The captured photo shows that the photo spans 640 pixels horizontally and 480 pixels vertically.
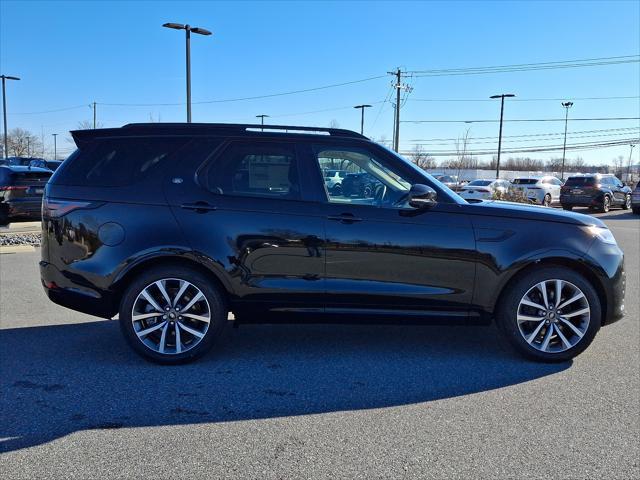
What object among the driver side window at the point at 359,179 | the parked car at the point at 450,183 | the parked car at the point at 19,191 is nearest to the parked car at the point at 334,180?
the driver side window at the point at 359,179

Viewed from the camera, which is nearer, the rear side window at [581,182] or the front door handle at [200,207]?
the front door handle at [200,207]

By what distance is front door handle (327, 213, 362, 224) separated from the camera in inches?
172

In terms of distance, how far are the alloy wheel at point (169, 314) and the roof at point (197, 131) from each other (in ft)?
4.14

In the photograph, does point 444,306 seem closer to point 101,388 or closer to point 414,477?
point 414,477

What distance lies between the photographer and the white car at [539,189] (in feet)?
93.0

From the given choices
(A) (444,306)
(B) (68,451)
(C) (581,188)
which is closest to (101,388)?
(B) (68,451)

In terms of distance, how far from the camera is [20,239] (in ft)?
37.5

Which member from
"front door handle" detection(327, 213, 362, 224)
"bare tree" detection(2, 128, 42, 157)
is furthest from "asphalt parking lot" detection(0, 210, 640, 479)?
"bare tree" detection(2, 128, 42, 157)

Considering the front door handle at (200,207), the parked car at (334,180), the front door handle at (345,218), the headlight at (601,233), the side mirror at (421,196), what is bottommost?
the headlight at (601,233)

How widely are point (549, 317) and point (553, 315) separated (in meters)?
0.04

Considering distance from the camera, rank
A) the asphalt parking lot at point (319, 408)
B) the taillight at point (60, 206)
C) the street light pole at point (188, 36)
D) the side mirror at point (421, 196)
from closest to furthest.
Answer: the asphalt parking lot at point (319, 408) → the side mirror at point (421, 196) → the taillight at point (60, 206) → the street light pole at point (188, 36)

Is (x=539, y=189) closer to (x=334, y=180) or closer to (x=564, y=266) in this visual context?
(x=564, y=266)

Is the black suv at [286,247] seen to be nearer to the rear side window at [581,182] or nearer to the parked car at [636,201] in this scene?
the parked car at [636,201]

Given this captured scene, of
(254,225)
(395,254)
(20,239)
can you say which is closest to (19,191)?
(20,239)
